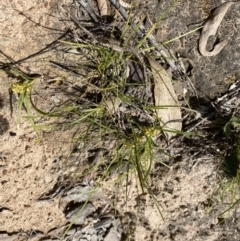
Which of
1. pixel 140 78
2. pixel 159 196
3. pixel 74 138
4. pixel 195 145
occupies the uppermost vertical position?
pixel 140 78

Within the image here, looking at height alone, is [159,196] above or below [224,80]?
below

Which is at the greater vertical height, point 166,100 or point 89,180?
point 166,100

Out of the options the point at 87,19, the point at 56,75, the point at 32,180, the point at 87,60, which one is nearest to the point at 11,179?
the point at 32,180

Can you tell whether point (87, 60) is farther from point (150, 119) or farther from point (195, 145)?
point (195, 145)
